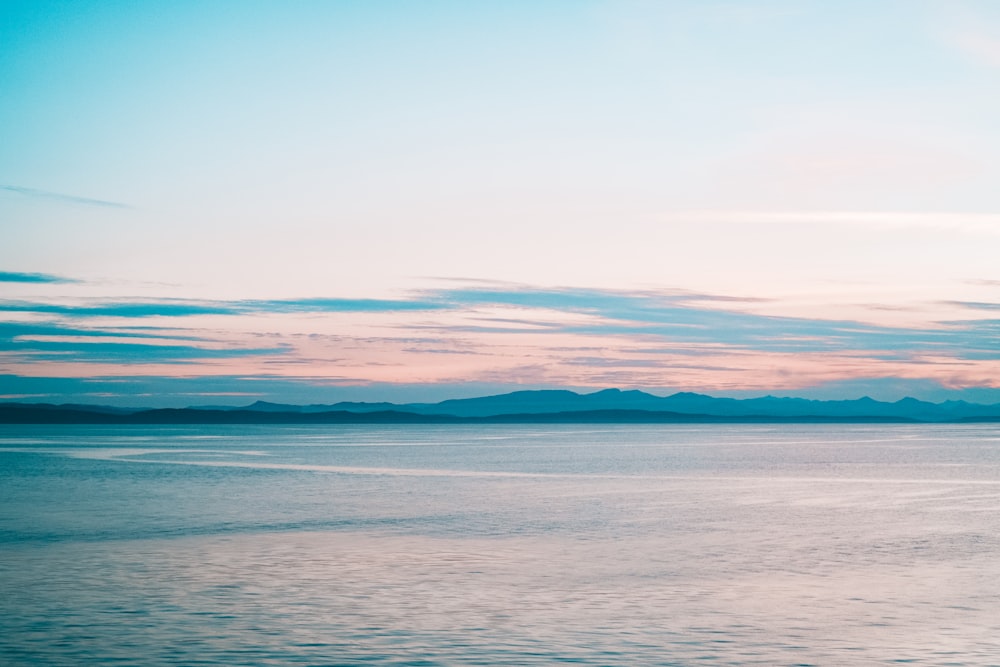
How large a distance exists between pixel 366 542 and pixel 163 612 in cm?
979

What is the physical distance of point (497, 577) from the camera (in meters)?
22.0

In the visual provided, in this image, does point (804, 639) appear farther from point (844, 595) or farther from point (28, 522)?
point (28, 522)

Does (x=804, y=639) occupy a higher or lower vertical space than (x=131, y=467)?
higher

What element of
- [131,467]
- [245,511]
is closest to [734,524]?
[245,511]

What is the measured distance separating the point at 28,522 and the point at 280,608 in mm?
17933

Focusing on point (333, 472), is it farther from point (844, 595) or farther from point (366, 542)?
point (844, 595)

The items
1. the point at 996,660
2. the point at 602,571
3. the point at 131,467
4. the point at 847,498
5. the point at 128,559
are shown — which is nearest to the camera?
the point at 996,660

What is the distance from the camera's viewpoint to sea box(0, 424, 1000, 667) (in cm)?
1573

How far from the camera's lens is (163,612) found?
715 inches

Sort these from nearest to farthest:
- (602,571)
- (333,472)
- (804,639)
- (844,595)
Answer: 1. (804,639)
2. (844,595)
3. (602,571)
4. (333,472)

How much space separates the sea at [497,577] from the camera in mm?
15727

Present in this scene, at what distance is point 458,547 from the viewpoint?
26719 millimetres

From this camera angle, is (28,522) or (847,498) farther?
(847,498)

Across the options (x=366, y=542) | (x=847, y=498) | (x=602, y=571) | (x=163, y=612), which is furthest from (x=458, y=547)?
(x=847, y=498)
